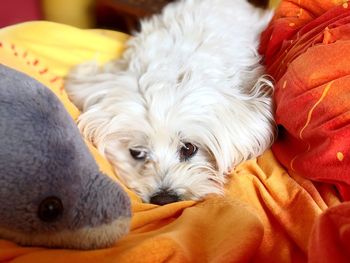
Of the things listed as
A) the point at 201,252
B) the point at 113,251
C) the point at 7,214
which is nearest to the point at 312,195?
the point at 201,252

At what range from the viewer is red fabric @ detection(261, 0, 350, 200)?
81 cm

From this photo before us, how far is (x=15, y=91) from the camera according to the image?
2.22ft

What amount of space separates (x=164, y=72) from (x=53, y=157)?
1.68 ft

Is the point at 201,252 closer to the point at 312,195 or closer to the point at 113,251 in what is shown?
the point at 113,251

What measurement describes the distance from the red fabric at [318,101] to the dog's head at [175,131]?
0.08 m

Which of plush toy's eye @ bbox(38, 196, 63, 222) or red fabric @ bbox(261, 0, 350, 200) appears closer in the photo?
plush toy's eye @ bbox(38, 196, 63, 222)

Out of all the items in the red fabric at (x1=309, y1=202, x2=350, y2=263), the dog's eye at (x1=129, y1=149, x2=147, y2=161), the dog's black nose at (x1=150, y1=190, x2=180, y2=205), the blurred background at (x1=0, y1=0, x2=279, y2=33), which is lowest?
the dog's black nose at (x1=150, y1=190, x2=180, y2=205)

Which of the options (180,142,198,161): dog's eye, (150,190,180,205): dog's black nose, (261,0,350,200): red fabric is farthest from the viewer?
(180,142,198,161): dog's eye

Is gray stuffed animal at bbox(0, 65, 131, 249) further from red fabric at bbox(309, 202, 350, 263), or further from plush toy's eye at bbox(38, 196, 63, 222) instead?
red fabric at bbox(309, 202, 350, 263)

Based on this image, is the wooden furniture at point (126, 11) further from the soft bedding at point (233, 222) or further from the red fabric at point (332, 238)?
the red fabric at point (332, 238)

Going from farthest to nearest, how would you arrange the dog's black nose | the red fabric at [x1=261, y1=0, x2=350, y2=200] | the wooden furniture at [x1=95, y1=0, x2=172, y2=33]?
the wooden furniture at [x1=95, y1=0, x2=172, y2=33] < the dog's black nose < the red fabric at [x1=261, y1=0, x2=350, y2=200]

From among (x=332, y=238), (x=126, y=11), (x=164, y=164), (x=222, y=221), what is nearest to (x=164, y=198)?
(x=164, y=164)

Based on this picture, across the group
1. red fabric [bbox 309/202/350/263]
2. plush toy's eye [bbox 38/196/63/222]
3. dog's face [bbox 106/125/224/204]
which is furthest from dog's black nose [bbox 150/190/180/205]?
red fabric [bbox 309/202/350/263]

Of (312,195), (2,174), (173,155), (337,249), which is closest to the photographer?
(337,249)
